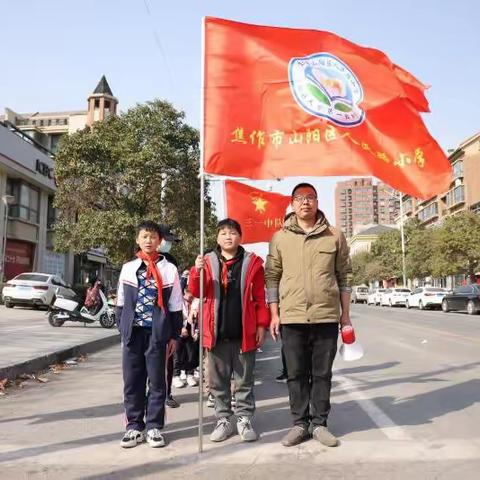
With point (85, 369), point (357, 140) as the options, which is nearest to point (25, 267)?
point (85, 369)

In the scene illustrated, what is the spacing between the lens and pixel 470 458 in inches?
167

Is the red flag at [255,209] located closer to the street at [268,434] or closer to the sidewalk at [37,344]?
→ the street at [268,434]

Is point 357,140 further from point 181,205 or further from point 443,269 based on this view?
point 443,269

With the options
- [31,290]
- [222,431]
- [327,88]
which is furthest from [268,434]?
[31,290]

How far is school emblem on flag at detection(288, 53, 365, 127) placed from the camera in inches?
203

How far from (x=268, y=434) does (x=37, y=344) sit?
7437mm

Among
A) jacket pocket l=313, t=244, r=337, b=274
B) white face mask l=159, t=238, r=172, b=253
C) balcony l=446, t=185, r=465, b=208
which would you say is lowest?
jacket pocket l=313, t=244, r=337, b=274

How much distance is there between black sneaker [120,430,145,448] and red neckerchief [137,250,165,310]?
101cm

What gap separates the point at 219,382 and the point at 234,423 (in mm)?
575

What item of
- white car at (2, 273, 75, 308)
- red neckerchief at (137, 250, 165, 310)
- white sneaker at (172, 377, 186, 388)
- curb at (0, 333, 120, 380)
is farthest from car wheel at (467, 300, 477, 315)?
red neckerchief at (137, 250, 165, 310)

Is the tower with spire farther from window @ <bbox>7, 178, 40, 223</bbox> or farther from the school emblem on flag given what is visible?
the school emblem on flag

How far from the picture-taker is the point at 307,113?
5.10m

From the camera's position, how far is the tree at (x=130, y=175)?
2352cm

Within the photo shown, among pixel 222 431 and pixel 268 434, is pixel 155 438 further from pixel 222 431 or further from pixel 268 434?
pixel 268 434
